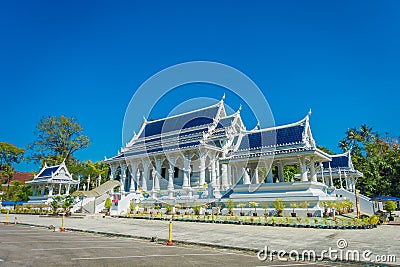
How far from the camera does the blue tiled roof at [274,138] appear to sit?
21.7 m

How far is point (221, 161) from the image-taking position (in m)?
24.2

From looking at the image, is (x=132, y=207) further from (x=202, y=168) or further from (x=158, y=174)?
(x=158, y=174)

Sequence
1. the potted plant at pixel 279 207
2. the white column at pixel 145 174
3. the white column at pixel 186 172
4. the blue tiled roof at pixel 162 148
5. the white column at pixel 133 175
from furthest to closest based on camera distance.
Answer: the white column at pixel 133 175 < the white column at pixel 145 174 < the blue tiled roof at pixel 162 148 < the white column at pixel 186 172 < the potted plant at pixel 279 207

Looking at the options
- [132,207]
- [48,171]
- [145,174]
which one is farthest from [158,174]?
[48,171]

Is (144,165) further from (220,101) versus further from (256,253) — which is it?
(256,253)

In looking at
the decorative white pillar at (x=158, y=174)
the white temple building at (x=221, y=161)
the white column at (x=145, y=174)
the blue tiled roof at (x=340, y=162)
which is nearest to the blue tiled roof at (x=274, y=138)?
the white temple building at (x=221, y=161)

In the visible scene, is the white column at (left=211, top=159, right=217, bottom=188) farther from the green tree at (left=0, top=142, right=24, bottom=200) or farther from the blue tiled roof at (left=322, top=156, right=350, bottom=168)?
the green tree at (left=0, top=142, right=24, bottom=200)

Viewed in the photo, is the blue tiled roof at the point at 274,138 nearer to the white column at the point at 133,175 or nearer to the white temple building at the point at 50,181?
the white column at the point at 133,175

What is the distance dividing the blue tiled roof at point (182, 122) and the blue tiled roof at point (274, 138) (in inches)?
517

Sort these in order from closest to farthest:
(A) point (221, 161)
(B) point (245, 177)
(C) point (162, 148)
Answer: (B) point (245, 177), (A) point (221, 161), (C) point (162, 148)

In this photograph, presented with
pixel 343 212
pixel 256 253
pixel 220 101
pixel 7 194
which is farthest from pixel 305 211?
pixel 7 194

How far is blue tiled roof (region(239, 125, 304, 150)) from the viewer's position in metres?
21.7

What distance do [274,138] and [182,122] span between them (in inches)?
783

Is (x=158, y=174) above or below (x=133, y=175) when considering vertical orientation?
below
